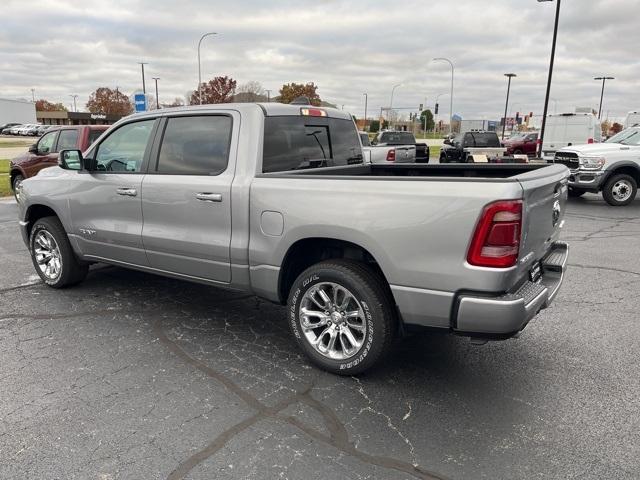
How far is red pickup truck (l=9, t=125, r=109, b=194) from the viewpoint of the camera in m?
10.3

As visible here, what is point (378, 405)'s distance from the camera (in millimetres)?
3232

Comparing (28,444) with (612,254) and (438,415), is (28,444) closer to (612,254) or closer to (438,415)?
(438,415)

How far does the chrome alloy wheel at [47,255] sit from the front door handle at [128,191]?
1.29 meters

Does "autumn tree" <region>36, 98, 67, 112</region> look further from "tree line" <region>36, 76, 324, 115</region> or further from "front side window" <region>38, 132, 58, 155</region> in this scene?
"front side window" <region>38, 132, 58, 155</region>

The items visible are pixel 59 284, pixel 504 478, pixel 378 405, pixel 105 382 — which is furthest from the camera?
pixel 59 284

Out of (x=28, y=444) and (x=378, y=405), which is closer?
(x=28, y=444)

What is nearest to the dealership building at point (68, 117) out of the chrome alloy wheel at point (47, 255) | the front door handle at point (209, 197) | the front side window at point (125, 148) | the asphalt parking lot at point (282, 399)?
the chrome alloy wheel at point (47, 255)

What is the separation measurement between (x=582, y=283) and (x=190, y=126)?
4503 millimetres

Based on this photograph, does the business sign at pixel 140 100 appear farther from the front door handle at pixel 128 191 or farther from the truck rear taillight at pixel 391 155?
the front door handle at pixel 128 191

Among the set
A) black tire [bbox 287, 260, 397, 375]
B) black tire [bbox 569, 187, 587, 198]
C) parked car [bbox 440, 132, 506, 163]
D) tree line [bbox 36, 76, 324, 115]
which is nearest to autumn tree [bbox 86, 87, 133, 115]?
tree line [bbox 36, 76, 324, 115]

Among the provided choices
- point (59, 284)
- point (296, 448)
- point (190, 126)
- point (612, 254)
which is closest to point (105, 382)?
point (296, 448)

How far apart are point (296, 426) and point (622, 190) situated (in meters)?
11.7

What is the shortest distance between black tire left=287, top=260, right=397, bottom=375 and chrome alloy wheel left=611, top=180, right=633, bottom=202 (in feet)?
35.4

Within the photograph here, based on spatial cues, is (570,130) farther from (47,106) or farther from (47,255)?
(47,106)
